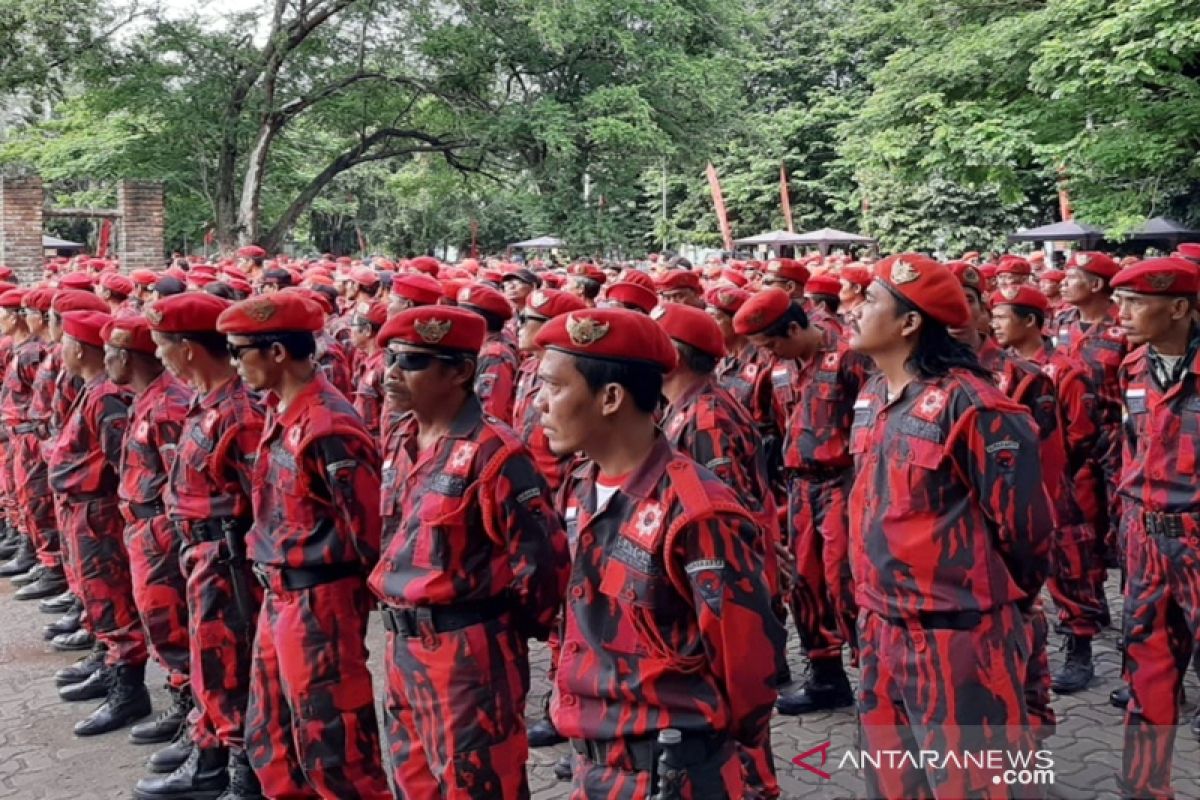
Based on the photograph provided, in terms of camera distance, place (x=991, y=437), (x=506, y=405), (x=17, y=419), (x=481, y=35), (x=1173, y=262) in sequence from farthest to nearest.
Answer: (x=481, y=35) → (x=17, y=419) → (x=506, y=405) → (x=1173, y=262) → (x=991, y=437)

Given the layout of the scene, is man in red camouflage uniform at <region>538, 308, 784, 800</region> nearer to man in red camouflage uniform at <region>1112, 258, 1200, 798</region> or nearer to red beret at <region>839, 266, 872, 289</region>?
man in red camouflage uniform at <region>1112, 258, 1200, 798</region>

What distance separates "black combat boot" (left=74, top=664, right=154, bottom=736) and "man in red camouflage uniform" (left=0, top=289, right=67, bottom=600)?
6.40 feet

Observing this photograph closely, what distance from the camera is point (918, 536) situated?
3539 mm

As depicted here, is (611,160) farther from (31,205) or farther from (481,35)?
(31,205)

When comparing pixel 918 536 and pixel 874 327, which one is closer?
pixel 918 536

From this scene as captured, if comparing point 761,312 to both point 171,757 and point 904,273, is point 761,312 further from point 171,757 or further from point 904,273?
point 171,757

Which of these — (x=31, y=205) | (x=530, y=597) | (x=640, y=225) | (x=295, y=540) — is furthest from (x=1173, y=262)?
(x=640, y=225)

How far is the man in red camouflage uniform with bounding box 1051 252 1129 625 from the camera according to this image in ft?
22.3

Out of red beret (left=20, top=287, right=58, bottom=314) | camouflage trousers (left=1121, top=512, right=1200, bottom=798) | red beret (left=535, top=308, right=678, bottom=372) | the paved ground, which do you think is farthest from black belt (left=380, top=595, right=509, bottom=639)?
red beret (left=20, top=287, right=58, bottom=314)

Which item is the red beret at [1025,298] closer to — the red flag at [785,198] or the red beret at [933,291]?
the red beret at [933,291]

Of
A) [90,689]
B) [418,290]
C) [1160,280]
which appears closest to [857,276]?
[418,290]

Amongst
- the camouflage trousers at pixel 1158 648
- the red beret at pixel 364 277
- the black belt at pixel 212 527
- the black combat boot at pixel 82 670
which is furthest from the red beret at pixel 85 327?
the camouflage trousers at pixel 1158 648

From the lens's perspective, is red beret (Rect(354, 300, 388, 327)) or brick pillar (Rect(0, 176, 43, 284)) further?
brick pillar (Rect(0, 176, 43, 284))

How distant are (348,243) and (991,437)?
1807 inches
